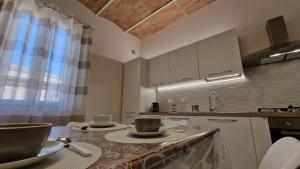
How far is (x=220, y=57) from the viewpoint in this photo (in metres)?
2.05

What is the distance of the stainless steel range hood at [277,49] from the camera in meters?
1.52

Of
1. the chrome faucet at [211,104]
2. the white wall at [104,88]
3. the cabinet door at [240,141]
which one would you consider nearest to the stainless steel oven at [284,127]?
the cabinet door at [240,141]

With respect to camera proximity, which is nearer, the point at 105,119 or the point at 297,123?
the point at 105,119

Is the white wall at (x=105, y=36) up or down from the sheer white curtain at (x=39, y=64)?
up

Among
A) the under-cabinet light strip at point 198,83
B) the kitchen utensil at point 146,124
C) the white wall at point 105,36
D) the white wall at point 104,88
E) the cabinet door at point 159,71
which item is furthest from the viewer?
the cabinet door at point 159,71

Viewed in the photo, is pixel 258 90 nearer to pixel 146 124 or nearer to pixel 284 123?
pixel 284 123

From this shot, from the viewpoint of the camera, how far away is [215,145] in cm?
71

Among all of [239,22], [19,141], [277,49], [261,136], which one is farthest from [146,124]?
[239,22]

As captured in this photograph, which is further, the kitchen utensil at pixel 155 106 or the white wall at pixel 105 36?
the kitchen utensil at pixel 155 106

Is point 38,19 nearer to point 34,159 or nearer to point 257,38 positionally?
point 34,159

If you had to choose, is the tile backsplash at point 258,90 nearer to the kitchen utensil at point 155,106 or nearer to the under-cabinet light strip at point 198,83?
the under-cabinet light strip at point 198,83

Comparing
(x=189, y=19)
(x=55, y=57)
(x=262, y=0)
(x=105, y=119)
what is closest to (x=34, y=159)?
(x=105, y=119)

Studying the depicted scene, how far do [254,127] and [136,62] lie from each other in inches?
89.9

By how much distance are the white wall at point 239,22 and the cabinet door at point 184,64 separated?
516mm
